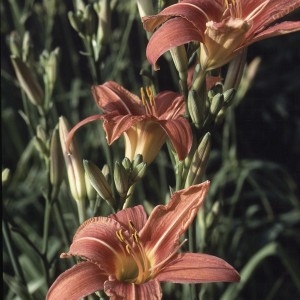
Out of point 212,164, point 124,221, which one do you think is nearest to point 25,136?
point 212,164

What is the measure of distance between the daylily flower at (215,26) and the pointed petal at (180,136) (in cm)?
9

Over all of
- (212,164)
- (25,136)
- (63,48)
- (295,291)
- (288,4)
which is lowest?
(295,291)

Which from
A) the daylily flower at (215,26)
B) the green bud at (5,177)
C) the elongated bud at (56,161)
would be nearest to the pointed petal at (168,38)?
the daylily flower at (215,26)

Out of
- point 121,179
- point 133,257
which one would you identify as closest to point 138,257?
point 133,257

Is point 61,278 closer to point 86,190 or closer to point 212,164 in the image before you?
point 86,190

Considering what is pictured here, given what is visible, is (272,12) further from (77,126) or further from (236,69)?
(77,126)

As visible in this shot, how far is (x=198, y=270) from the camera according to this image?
0.92 m

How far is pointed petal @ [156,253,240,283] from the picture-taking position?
0.90 meters

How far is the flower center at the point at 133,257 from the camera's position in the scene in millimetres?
1006

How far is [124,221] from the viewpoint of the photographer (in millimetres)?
1021

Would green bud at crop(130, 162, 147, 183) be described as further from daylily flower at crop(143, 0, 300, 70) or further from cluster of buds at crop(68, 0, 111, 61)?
cluster of buds at crop(68, 0, 111, 61)

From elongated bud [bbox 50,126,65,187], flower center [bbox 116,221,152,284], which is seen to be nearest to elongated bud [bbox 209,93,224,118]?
flower center [bbox 116,221,152,284]

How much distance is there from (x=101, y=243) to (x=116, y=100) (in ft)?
0.81

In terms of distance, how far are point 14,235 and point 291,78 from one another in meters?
1.88
